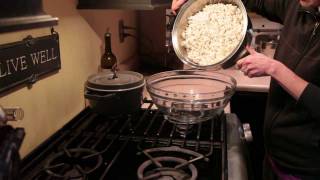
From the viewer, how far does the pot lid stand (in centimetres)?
115

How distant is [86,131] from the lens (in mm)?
1188

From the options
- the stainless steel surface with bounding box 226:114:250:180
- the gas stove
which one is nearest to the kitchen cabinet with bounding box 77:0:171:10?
the gas stove

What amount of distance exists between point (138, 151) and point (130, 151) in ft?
0.12

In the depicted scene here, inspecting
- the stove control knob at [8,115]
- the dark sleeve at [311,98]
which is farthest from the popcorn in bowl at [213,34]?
the stove control knob at [8,115]

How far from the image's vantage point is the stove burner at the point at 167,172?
90cm

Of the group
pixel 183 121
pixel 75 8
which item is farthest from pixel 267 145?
pixel 75 8

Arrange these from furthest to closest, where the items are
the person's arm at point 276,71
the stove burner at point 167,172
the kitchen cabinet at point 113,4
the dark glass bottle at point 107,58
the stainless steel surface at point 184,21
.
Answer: the dark glass bottle at point 107,58, the kitchen cabinet at point 113,4, the stainless steel surface at point 184,21, the person's arm at point 276,71, the stove burner at point 167,172

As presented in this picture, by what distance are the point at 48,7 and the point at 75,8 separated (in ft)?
0.70

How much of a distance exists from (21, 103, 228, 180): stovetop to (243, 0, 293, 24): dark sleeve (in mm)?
476

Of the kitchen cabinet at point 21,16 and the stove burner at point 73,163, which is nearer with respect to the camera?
the kitchen cabinet at point 21,16

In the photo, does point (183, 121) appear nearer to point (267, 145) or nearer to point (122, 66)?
point (267, 145)

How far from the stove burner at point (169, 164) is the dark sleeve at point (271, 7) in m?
0.70

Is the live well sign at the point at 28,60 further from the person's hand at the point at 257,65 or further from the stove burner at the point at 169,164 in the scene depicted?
the person's hand at the point at 257,65

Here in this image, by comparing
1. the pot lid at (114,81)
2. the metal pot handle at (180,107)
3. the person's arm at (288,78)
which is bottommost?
the metal pot handle at (180,107)
